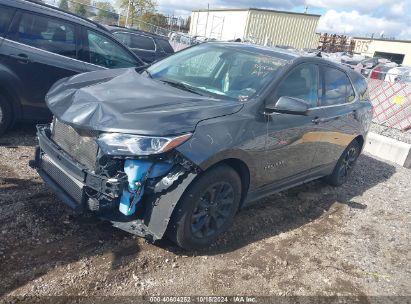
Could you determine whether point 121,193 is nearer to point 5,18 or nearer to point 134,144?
point 134,144

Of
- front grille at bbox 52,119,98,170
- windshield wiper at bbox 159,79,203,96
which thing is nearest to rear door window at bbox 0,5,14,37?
front grille at bbox 52,119,98,170

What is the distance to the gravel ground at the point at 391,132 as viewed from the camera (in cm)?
1018

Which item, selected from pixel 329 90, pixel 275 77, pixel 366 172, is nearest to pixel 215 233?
pixel 275 77

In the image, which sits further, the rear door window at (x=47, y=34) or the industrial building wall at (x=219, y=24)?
the industrial building wall at (x=219, y=24)

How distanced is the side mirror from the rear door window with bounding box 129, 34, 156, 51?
8.21 meters

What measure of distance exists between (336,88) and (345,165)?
1.43 metres

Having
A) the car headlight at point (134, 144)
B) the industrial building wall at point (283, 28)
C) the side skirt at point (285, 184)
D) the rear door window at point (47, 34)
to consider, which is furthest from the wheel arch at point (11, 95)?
the industrial building wall at point (283, 28)

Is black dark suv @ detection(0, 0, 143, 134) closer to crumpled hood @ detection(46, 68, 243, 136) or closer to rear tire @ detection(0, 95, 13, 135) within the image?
rear tire @ detection(0, 95, 13, 135)

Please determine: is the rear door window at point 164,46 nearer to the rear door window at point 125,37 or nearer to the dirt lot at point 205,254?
the rear door window at point 125,37

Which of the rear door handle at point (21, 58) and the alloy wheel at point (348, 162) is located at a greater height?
the rear door handle at point (21, 58)

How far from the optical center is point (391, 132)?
10.7 m

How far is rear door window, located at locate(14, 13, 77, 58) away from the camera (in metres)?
5.26

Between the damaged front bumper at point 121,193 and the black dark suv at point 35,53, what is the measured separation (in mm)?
2358

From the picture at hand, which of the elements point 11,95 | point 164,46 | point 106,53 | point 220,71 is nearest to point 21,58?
point 11,95
